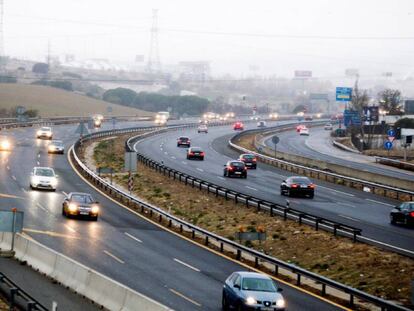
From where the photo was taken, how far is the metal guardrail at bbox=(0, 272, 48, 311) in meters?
21.1

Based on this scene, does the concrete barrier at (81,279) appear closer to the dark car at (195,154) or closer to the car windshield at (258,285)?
the car windshield at (258,285)

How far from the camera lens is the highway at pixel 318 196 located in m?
40.9

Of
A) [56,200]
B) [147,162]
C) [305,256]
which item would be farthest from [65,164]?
[305,256]

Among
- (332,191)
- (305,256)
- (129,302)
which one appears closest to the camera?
→ (129,302)

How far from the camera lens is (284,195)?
5534 cm

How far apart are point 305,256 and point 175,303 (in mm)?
12489

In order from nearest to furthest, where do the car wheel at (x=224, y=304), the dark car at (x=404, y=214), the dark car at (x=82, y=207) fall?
the car wheel at (x=224, y=304) < the dark car at (x=404, y=214) < the dark car at (x=82, y=207)

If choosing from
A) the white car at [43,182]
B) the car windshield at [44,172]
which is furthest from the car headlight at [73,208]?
the car windshield at [44,172]

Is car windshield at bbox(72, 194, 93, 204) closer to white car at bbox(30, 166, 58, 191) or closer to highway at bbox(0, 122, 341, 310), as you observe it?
highway at bbox(0, 122, 341, 310)

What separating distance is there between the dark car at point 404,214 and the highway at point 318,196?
1.63 feet

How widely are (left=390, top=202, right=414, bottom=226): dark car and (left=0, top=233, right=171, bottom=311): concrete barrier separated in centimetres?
1917

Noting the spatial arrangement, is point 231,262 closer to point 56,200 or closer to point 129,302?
point 129,302

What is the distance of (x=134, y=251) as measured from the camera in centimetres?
3497

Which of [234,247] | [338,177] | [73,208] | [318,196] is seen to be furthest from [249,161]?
[234,247]
